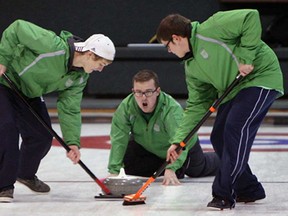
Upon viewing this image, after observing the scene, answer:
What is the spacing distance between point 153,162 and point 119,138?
1.25 ft

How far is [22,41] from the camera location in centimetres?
439

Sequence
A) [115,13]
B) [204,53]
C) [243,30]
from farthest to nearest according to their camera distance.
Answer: [115,13], [204,53], [243,30]

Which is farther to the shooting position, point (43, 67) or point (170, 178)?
point (170, 178)

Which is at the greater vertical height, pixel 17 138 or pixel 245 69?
pixel 245 69

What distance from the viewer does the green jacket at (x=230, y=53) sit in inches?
160

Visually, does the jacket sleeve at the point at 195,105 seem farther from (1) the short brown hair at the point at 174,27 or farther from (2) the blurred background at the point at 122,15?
(2) the blurred background at the point at 122,15

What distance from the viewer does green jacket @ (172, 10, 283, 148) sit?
13.4 ft

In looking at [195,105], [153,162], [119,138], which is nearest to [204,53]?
[195,105]

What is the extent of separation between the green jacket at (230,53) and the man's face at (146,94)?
58 centimetres

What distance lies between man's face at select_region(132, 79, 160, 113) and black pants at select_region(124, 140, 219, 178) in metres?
0.39

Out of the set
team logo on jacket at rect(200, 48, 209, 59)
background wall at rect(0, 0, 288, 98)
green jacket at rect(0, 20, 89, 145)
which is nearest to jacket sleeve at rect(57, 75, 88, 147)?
green jacket at rect(0, 20, 89, 145)

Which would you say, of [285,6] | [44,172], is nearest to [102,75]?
[285,6]

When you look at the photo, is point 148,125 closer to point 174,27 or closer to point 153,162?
point 153,162

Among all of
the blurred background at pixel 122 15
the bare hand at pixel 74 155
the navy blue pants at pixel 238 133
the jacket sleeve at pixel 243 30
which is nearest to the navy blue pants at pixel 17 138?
the bare hand at pixel 74 155
